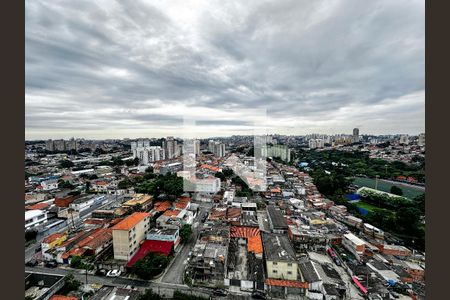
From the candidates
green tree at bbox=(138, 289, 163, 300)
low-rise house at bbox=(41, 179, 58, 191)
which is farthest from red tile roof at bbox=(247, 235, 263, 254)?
low-rise house at bbox=(41, 179, 58, 191)

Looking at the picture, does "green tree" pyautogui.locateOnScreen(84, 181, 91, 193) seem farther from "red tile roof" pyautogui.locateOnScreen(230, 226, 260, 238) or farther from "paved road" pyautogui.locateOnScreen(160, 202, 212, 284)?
"red tile roof" pyautogui.locateOnScreen(230, 226, 260, 238)

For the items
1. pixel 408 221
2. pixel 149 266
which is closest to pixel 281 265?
pixel 149 266

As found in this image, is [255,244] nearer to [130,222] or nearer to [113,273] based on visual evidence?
[130,222]

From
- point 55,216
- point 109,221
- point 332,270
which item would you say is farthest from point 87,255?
point 332,270

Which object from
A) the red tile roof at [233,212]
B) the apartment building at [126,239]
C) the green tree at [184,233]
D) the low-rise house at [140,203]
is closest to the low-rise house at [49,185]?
the low-rise house at [140,203]

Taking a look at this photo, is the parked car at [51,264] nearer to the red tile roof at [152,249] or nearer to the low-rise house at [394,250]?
the red tile roof at [152,249]

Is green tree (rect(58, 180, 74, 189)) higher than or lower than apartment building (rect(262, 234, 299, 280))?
higher

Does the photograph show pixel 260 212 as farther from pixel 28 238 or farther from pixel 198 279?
pixel 28 238

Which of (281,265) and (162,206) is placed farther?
(162,206)
